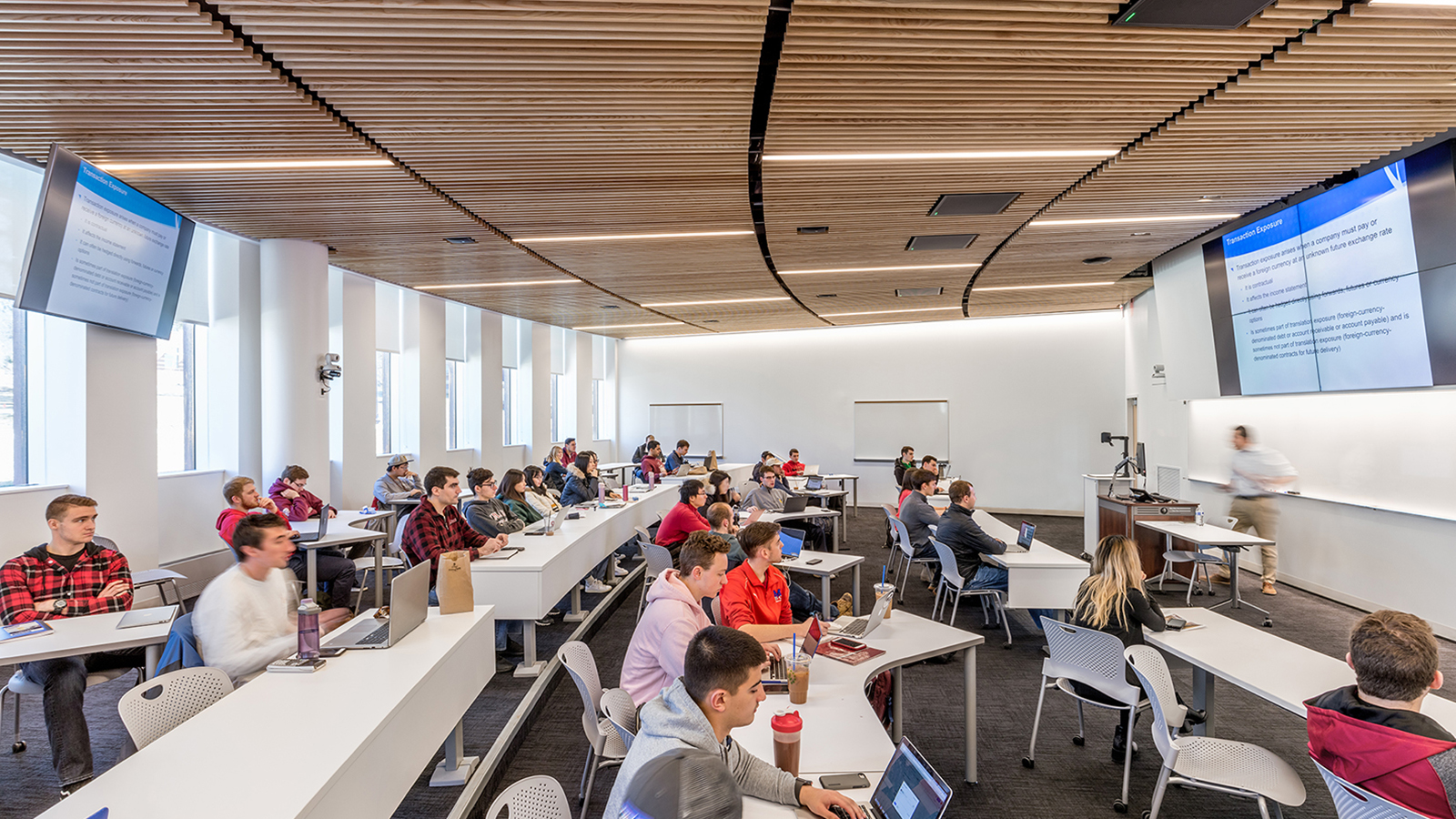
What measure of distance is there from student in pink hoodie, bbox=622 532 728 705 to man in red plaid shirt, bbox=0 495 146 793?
2.60 metres

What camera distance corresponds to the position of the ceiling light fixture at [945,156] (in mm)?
4777

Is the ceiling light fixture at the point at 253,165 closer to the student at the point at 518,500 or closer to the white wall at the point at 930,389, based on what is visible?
the student at the point at 518,500

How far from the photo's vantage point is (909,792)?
73.4 inches

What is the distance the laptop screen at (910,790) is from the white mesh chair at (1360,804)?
118 cm

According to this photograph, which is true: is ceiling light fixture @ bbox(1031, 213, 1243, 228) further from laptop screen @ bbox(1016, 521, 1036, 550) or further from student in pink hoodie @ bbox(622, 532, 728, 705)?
student in pink hoodie @ bbox(622, 532, 728, 705)

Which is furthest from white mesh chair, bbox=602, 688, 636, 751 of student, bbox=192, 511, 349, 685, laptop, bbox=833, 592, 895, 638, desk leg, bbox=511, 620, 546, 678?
desk leg, bbox=511, 620, 546, 678

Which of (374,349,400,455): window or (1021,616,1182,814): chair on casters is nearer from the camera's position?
(1021,616,1182,814): chair on casters

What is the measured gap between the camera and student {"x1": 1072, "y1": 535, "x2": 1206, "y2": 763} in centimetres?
365

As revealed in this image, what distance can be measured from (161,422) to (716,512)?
19.3 feet

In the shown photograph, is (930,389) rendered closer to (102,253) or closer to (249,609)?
(102,253)

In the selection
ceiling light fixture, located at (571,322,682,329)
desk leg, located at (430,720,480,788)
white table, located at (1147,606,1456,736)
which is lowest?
desk leg, located at (430,720,480,788)

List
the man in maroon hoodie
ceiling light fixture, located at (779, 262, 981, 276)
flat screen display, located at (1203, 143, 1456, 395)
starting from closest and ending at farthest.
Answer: the man in maroon hoodie, flat screen display, located at (1203, 143, 1456, 395), ceiling light fixture, located at (779, 262, 981, 276)

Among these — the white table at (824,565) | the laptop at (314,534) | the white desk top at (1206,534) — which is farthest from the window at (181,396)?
the white desk top at (1206,534)

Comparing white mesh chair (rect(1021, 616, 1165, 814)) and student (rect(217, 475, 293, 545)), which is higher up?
student (rect(217, 475, 293, 545))
